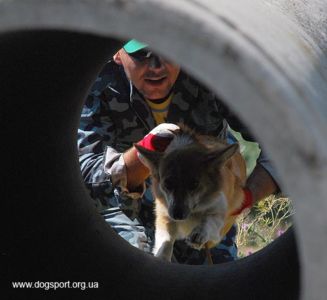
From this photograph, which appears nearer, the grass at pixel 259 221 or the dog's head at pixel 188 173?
the dog's head at pixel 188 173

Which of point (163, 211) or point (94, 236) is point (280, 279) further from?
point (163, 211)

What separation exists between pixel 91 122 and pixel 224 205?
80 centimetres

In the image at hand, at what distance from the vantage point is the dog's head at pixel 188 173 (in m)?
3.88

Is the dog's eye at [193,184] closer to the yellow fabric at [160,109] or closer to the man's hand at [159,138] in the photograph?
the man's hand at [159,138]

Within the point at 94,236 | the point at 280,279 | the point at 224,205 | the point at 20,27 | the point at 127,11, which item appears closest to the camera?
the point at 127,11

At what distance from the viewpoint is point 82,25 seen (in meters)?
1.60

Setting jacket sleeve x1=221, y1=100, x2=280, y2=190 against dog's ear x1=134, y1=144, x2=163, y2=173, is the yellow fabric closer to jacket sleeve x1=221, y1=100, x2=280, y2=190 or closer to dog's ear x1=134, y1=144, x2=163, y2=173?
dog's ear x1=134, y1=144, x2=163, y2=173

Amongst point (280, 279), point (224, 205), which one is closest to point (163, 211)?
point (224, 205)

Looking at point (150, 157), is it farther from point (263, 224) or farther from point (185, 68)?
point (185, 68)

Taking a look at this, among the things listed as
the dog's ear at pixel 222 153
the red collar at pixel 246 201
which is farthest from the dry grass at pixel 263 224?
the dog's ear at pixel 222 153

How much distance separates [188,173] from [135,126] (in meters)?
0.35

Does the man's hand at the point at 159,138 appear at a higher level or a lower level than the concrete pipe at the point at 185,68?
lower

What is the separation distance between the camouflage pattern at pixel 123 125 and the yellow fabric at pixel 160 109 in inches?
0.9

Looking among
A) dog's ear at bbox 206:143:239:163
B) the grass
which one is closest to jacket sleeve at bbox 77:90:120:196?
dog's ear at bbox 206:143:239:163
